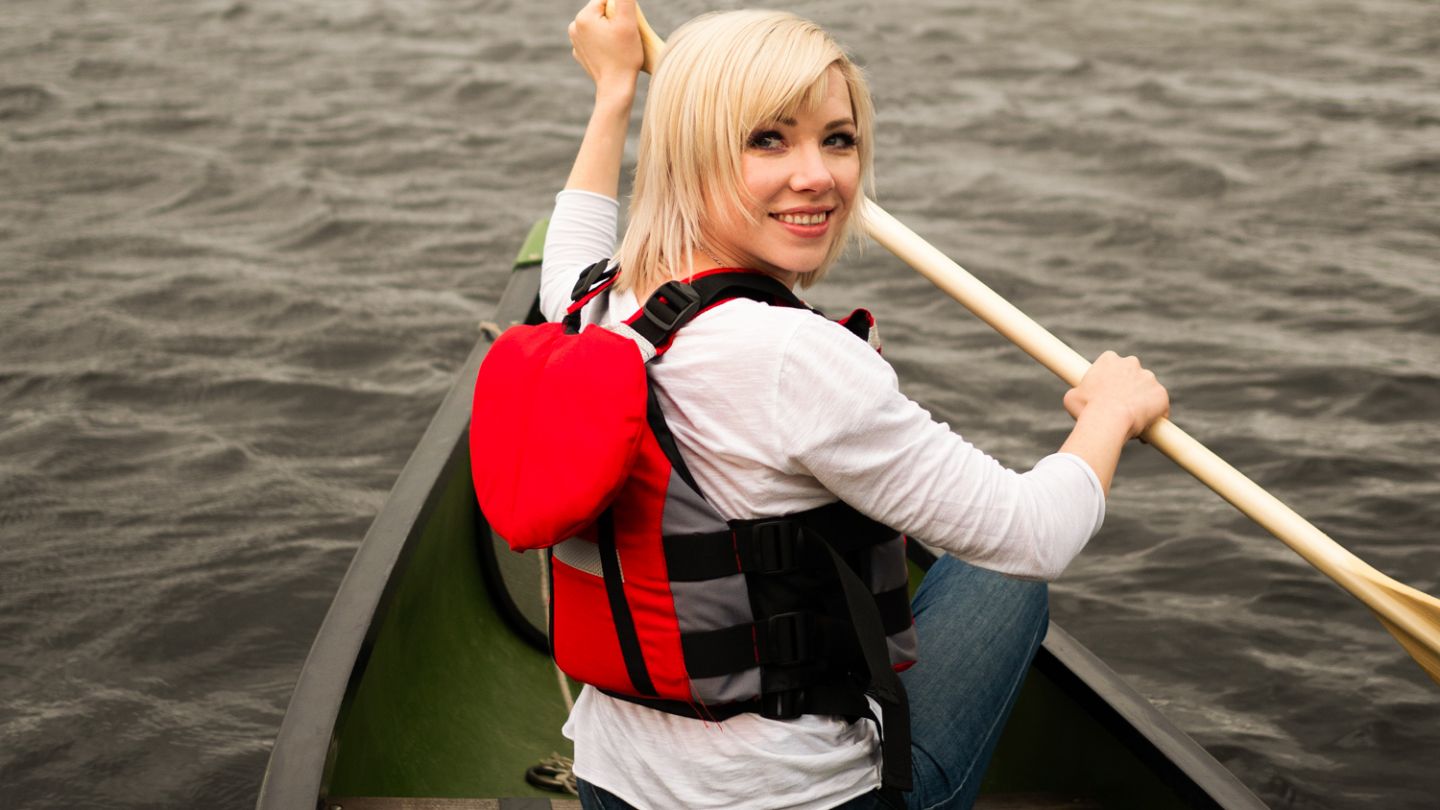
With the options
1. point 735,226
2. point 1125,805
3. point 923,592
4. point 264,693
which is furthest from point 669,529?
point 264,693

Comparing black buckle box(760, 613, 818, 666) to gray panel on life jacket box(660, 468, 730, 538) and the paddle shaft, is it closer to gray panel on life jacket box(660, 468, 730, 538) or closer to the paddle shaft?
gray panel on life jacket box(660, 468, 730, 538)

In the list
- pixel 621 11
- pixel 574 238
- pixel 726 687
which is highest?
pixel 621 11

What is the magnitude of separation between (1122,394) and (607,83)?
0.94 metres

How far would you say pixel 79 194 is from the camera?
753cm

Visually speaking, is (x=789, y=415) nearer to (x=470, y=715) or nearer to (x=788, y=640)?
(x=788, y=640)

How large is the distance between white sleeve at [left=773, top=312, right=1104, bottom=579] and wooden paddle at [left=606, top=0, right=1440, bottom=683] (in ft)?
1.33

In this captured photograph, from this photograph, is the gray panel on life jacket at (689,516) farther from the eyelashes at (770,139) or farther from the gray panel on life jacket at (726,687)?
the eyelashes at (770,139)

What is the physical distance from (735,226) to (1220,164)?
6677 mm

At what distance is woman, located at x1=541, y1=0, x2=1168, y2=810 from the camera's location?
1.53 metres

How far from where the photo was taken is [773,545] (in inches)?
63.9

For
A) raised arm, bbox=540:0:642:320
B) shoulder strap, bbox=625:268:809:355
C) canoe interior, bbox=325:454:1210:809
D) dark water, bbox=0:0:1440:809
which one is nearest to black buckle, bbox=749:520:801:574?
shoulder strap, bbox=625:268:809:355

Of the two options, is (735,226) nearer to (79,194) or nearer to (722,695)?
(722,695)

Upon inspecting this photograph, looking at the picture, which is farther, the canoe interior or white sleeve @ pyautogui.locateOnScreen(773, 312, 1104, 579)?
the canoe interior

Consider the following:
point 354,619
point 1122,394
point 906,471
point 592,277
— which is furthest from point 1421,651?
point 354,619
